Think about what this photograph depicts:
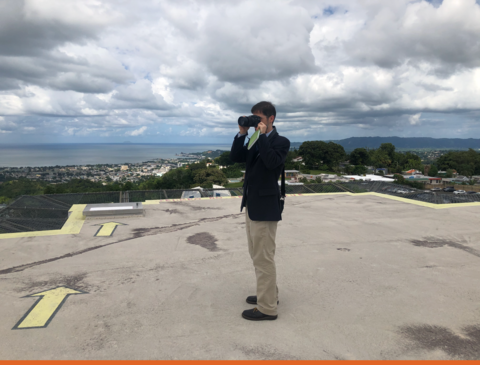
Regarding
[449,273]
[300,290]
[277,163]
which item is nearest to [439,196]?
[449,273]

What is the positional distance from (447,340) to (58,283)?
12.5 feet

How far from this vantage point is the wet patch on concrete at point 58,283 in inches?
132

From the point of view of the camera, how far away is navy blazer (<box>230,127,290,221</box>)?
2.56m

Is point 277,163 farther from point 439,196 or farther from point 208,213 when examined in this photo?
point 439,196

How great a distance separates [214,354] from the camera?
7.13ft

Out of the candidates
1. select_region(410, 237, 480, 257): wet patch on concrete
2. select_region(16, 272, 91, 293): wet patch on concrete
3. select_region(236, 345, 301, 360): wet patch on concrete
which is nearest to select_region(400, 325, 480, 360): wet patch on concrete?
select_region(236, 345, 301, 360): wet patch on concrete

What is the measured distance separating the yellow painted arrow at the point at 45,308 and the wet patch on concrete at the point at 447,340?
298 centimetres

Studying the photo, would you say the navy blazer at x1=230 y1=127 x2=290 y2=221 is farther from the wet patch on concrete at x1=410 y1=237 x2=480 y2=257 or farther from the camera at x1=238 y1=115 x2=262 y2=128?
the wet patch on concrete at x1=410 y1=237 x2=480 y2=257

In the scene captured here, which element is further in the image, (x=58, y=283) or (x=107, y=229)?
(x=107, y=229)

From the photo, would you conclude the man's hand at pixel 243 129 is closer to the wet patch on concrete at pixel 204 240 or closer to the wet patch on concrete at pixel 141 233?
the wet patch on concrete at pixel 204 240

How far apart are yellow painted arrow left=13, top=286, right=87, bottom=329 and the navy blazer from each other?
6.49ft

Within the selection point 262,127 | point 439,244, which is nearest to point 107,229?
point 262,127

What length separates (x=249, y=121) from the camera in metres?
2.71

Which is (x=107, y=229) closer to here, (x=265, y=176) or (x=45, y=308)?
(x=45, y=308)
